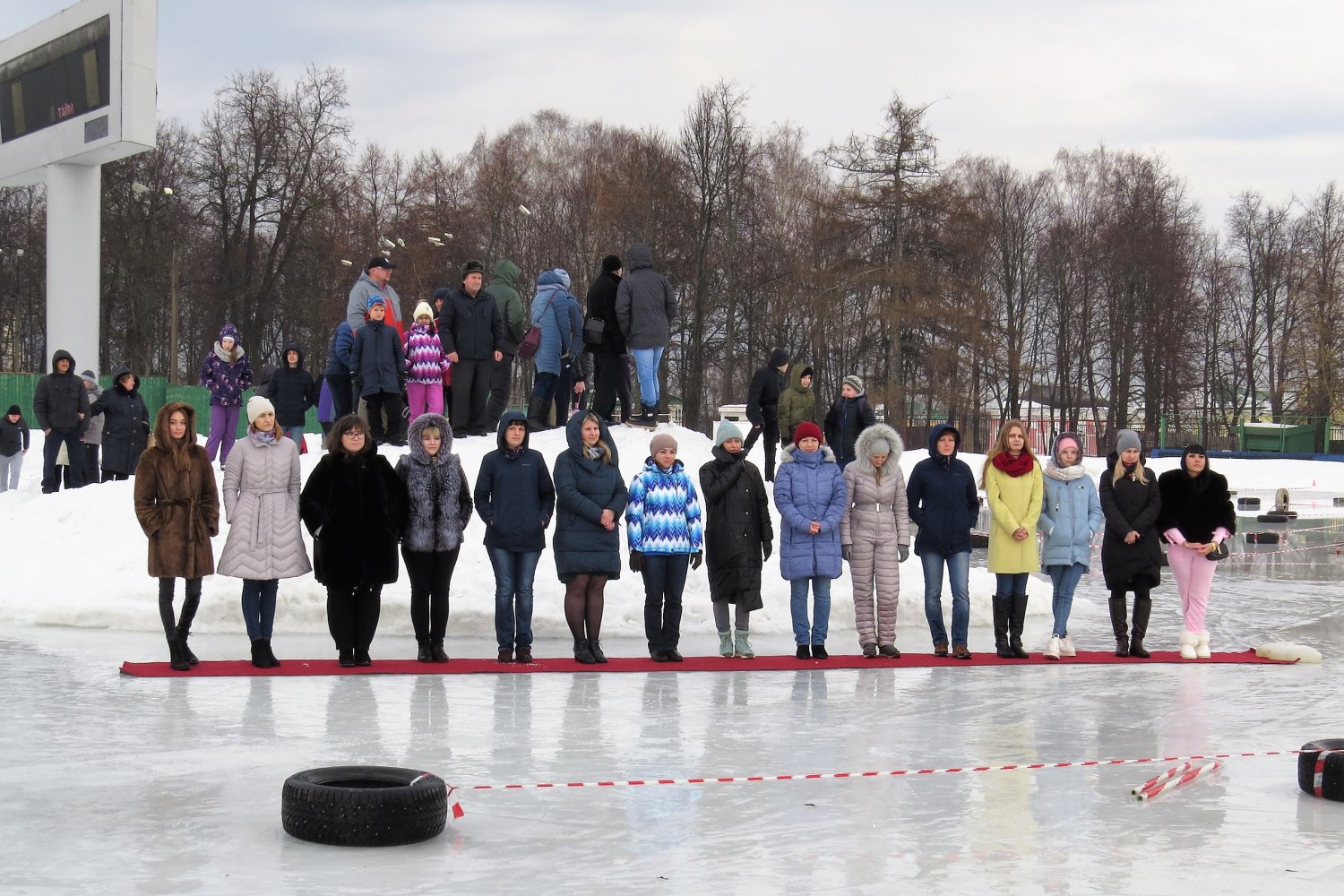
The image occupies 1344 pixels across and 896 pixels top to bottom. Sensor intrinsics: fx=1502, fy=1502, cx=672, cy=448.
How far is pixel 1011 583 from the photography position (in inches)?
452

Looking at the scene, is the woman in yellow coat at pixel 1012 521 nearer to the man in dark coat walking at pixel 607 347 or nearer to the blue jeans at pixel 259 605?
the man in dark coat walking at pixel 607 347

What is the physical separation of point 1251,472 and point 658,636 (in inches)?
1615

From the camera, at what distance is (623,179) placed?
50938 mm

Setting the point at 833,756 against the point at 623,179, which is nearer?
the point at 833,756

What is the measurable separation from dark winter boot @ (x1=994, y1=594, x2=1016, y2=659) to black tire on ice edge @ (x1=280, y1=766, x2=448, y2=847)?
22.2ft

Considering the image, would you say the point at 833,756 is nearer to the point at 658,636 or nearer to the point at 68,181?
the point at 658,636

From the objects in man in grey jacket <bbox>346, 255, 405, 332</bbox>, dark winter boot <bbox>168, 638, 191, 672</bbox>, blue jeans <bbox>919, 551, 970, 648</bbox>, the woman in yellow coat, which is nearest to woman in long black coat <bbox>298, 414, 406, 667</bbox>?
dark winter boot <bbox>168, 638, 191, 672</bbox>

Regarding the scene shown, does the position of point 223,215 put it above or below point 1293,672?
above

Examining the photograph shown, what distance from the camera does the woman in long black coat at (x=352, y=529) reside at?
10.0 meters

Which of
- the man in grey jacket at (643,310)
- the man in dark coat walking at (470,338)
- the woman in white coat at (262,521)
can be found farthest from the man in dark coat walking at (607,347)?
the woman in white coat at (262,521)

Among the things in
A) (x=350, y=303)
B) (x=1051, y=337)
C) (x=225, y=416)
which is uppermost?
(x=1051, y=337)

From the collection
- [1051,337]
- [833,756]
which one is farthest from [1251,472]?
[833,756]

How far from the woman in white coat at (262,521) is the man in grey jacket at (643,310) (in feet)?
16.5

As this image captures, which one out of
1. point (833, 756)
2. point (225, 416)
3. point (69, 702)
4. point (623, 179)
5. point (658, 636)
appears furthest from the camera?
point (623, 179)
